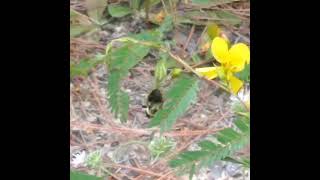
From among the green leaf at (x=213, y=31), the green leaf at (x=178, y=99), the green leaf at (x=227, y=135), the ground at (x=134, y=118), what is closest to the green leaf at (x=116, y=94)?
the green leaf at (x=178, y=99)

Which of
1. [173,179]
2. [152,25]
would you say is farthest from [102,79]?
[173,179]

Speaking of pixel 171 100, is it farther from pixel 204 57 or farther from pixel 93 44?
pixel 93 44

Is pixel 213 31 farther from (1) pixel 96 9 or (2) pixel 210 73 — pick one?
(2) pixel 210 73

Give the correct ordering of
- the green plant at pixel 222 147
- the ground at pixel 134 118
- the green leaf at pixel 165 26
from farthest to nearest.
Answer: the ground at pixel 134 118
the green leaf at pixel 165 26
the green plant at pixel 222 147

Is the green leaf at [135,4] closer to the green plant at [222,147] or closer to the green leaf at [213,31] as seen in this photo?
the green leaf at [213,31]

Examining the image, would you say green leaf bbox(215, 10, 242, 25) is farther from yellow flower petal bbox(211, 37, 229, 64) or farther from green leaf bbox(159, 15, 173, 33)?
yellow flower petal bbox(211, 37, 229, 64)

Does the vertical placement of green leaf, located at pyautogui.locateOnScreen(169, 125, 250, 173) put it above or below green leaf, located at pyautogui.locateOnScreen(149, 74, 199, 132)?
below

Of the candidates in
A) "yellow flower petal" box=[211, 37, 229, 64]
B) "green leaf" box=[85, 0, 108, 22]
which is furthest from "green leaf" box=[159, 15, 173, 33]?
"green leaf" box=[85, 0, 108, 22]
